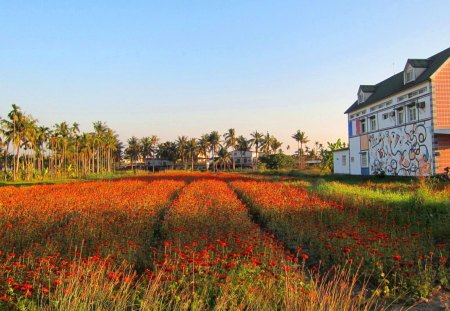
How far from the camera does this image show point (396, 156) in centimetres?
3212

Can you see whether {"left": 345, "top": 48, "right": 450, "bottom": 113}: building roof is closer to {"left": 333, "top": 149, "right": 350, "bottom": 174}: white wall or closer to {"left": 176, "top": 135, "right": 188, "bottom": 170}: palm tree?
{"left": 333, "top": 149, "right": 350, "bottom": 174}: white wall

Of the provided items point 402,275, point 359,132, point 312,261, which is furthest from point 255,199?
point 359,132

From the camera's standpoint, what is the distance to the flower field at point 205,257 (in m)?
3.96

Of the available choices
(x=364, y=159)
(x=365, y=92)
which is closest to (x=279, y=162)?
(x=365, y=92)

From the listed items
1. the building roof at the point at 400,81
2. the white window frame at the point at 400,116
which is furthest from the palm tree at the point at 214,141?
the white window frame at the point at 400,116

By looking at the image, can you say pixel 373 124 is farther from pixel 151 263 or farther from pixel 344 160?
pixel 151 263

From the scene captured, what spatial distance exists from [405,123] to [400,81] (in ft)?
15.9

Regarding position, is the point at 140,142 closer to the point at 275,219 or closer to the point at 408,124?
the point at 408,124

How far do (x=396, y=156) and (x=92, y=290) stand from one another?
32041mm

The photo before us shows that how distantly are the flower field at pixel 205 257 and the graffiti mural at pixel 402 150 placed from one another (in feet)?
60.1

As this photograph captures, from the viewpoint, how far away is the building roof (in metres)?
28.0

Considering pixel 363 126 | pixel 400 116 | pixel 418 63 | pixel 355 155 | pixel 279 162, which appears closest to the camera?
pixel 418 63

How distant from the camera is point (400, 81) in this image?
33.6 meters

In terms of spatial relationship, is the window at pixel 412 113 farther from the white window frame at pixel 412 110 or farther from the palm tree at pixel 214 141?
the palm tree at pixel 214 141
